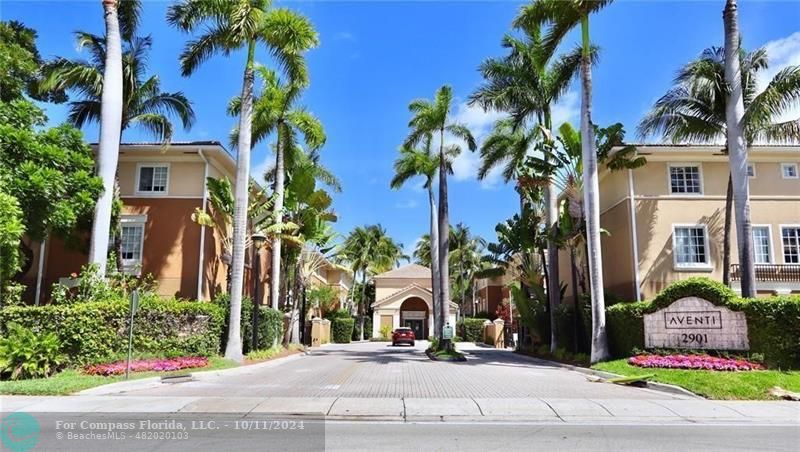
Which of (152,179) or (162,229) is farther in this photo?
(152,179)

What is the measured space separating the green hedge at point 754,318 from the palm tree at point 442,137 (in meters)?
8.83

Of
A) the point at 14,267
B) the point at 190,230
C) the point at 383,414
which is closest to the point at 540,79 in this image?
the point at 190,230

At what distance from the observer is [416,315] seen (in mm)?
58406


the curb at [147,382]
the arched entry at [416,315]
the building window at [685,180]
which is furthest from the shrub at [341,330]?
the building window at [685,180]

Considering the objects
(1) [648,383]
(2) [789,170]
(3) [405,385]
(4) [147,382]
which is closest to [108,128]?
(4) [147,382]

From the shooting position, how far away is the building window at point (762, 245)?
82.1ft

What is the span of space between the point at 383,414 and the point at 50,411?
6140 mm

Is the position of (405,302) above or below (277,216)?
below

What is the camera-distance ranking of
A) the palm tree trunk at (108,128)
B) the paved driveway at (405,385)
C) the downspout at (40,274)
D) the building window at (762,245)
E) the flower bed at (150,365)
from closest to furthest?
the paved driveway at (405,385)
the flower bed at (150,365)
the palm tree trunk at (108,128)
the downspout at (40,274)
the building window at (762,245)

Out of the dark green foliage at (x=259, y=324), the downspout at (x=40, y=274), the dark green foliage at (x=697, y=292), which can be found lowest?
the dark green foliage at (x=259, y=324)

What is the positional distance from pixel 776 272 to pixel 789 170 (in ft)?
16.3

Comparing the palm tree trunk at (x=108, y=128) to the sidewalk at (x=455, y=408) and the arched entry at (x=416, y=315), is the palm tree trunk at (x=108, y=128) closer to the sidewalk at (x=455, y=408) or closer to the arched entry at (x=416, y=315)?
the sidewalk at (x=455, y=408)

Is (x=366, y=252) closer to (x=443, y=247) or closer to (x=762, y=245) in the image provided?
(x=443, y=247)

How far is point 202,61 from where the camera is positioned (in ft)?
73.8
